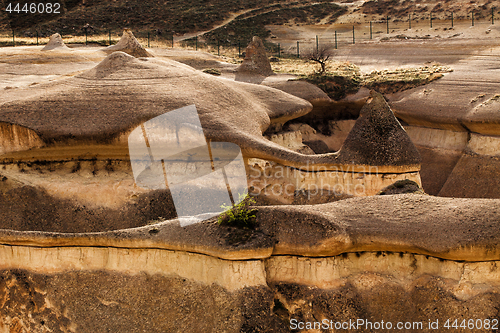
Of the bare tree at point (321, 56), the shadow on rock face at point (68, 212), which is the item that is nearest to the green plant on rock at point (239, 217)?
the shadow on rock face at point (68, 212)

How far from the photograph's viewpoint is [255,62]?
78.7 ft

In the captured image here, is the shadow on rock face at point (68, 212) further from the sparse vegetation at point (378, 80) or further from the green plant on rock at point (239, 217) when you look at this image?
the sparse vegetation at point (378, 80)

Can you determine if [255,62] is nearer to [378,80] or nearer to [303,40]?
[378,80]

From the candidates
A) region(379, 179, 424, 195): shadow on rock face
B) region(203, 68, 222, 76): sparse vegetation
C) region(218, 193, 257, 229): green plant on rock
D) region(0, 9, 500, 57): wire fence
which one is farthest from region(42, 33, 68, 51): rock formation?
region(218, 193, 257, 229): green plant on rock

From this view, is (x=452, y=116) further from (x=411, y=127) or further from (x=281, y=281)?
(x=281, y=281)

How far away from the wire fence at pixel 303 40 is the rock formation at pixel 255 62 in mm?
10570

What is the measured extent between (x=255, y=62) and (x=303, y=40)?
768 inches

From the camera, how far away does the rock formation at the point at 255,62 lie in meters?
23.6

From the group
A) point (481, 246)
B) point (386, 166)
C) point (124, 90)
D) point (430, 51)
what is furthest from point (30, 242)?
point (430, 51)

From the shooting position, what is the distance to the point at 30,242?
8695 millimetres

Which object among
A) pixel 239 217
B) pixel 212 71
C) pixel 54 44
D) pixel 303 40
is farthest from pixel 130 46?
pixel 303 40

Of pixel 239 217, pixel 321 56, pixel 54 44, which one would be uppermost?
pixel 54 44

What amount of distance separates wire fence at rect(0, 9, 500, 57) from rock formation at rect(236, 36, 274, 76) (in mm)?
10570

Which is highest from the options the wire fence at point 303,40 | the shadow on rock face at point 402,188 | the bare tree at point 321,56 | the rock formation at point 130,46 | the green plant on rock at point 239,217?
the wire fence at point 303,40
